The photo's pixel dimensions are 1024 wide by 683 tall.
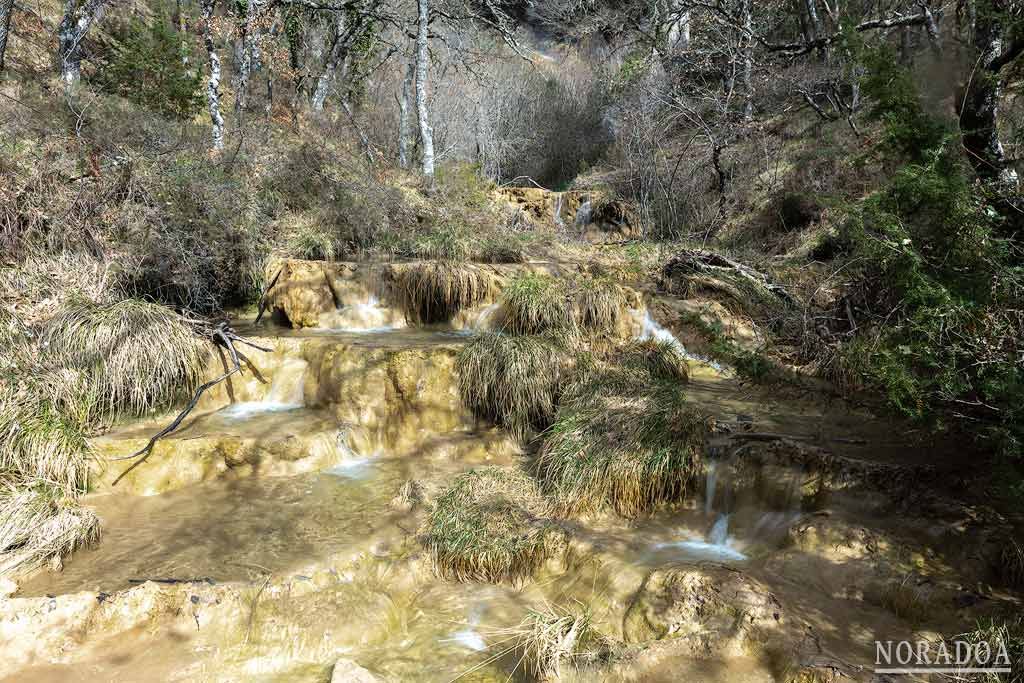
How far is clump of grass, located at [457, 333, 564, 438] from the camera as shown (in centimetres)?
554

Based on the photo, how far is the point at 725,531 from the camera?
13.3ft

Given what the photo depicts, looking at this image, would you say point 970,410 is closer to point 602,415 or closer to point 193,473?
point 602,415

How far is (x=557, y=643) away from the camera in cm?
307

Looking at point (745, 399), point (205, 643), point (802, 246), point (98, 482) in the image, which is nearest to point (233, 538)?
point (205, 643)

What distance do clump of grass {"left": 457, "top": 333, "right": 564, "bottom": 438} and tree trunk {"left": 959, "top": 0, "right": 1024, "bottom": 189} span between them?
135 inches

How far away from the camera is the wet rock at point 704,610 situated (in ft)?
9.41

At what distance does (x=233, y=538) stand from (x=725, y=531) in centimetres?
335

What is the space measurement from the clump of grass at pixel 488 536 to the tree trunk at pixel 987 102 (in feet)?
11.3

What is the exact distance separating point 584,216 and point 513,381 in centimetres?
886

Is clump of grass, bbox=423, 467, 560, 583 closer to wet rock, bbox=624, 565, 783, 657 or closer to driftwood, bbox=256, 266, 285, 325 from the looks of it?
wet rock, bbox=624, 565, 783, 657

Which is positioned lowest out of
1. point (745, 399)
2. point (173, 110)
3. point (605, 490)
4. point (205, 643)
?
point (205, 643)

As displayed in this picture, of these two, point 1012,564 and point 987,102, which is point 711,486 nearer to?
point 1012,564

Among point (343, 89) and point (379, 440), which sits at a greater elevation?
point (343, 89)

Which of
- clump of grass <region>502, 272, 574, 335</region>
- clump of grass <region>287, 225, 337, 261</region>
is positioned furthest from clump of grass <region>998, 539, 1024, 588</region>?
clump of grass <region>287, 225, 337, 261</region>
